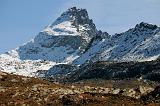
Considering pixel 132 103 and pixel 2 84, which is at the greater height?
pixel 2 84

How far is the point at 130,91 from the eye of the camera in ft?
226

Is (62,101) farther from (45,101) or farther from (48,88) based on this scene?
(48,88)

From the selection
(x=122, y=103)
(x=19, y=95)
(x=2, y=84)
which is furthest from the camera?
(x=2, y=84)

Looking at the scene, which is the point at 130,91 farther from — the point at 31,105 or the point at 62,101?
the point at 31,105

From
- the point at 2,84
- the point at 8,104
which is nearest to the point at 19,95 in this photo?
the point at 8,104

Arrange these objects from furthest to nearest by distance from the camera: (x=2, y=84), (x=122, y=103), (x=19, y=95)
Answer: (x=2, y=84) → (x=19, y=95) → (x=122, y=103)

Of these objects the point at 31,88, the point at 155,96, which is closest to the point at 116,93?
the point at 155,96

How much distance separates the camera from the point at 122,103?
202ft

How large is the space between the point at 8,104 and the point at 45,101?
17.3 ft

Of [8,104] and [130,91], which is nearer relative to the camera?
[8,104]

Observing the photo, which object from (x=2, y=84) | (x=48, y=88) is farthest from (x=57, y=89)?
(x=2, y=84)

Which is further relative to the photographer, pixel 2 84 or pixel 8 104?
pixel 2 84

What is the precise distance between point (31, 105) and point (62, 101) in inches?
173

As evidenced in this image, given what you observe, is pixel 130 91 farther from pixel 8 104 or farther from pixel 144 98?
pixel 8 104
